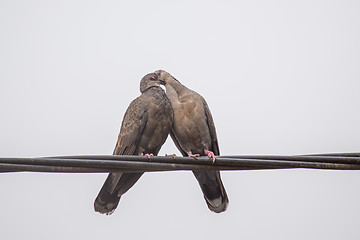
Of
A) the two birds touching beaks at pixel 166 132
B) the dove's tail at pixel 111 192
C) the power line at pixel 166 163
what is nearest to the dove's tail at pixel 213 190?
the two birds touching beaks at pixel 166 132

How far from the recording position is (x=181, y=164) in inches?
117

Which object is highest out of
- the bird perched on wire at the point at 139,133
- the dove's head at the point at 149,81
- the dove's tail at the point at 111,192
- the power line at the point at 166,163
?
the dove's head at the point at 149,81

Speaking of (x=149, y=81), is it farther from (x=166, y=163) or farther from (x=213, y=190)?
(x=166, y=163)

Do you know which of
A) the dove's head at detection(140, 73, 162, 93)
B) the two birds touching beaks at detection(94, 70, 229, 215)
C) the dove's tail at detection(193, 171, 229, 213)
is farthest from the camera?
the dove's head at detection(140, 73, 162, 93)

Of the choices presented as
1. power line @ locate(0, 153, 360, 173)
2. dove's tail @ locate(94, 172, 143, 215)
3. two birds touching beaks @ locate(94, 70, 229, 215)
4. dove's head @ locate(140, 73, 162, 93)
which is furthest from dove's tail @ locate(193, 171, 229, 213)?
power line @ locate(0, 153, 360, 173)

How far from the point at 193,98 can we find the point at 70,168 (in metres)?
2.83

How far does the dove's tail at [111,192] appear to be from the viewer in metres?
4.89

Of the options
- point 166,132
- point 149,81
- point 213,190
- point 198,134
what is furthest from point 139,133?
point 213,190

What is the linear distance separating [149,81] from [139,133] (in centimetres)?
86

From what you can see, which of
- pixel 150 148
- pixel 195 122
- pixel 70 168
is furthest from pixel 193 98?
pixel 70 168

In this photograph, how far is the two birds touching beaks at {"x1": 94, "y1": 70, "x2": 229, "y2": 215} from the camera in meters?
5.00

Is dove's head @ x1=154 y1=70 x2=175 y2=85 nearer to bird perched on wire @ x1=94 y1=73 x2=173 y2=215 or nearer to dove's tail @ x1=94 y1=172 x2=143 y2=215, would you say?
bird perched on wire @ x1=94 y1=73 x2=173 y2=215

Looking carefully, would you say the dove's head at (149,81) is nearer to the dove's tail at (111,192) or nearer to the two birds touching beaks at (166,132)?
the two birds touching beaks at (166,132)

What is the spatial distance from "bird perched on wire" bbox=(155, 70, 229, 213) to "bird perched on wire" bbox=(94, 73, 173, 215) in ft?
0.42
